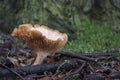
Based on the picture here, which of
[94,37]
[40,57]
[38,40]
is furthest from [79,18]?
[38,40]

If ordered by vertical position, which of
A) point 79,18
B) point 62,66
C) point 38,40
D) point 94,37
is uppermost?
point 38,40

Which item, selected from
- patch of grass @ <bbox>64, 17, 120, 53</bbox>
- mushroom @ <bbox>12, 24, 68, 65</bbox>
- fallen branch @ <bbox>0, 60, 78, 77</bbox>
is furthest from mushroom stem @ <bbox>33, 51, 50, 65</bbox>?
patch of grass @ <bbox>64, 17, 120, 53</bbox>

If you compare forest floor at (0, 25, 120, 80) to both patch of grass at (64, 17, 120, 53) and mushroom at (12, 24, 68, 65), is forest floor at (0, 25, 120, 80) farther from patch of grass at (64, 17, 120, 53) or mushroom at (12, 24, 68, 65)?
patch of grass at (64, 17, 120, 53)

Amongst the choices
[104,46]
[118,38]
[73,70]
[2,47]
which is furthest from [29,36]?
[118,38]

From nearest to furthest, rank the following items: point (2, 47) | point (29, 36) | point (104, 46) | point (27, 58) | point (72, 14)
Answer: point (29, 36), point (27, 58), point (2, 47), point (104, 46), point (72, 14)

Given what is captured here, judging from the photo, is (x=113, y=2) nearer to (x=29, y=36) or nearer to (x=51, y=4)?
(x=51, y=4)

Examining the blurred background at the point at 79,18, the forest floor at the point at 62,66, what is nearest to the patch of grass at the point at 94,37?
the blurred background at the point at 79,18

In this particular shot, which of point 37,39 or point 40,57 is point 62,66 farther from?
point 37,39

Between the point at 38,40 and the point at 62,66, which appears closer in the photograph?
the point at 38,40
